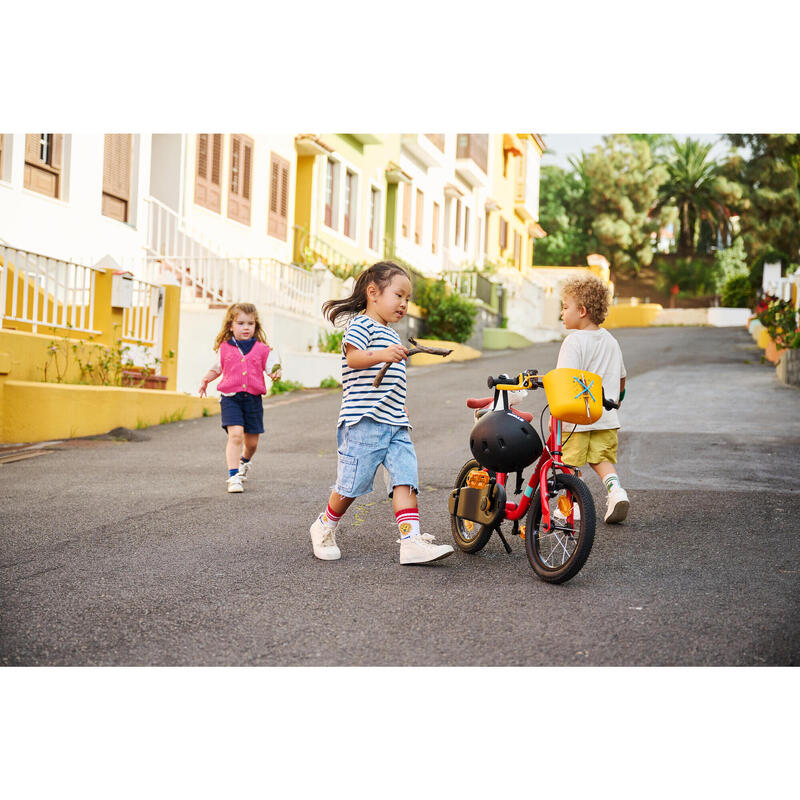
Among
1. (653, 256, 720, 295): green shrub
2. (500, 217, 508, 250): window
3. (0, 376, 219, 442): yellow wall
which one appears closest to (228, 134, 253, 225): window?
(0, 376, 219, 442): yellow wall

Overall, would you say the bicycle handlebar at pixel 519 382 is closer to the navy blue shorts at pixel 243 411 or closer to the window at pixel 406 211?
the navy blue shorts at pixel 243 411

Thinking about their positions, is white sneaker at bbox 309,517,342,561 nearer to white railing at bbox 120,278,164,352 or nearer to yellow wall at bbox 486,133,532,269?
white railing at bbox 120,278,164,352

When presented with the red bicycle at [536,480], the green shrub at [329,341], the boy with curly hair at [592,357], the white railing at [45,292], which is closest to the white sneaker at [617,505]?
the boy with curly hair at [592,357]

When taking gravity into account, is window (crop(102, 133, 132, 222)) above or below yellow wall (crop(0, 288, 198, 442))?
above

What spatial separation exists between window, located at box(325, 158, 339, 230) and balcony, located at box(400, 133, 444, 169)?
3147 millimetres

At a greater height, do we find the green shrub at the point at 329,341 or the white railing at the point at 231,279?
the white railing at the point at 231,279

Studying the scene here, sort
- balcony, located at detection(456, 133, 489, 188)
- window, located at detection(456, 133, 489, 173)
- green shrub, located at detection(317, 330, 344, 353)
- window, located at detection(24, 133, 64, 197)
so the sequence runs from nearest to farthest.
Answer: window, located at detection(24, 133, 64, 197)
green shrub, located at detection(317, 330, 344, 353)
window, located at detection(456, 133, 489, 173)
balcony, located at detection(456, 133, 489, 188)

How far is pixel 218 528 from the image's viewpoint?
207 inches

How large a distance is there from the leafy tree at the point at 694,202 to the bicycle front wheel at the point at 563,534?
3559 centimetres

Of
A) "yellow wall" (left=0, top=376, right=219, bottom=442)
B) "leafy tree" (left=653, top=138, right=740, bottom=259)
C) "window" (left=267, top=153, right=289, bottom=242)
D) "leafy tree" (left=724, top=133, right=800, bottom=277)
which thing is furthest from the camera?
"leafy tree" (left=653, top=138, right=740, bottom=259)

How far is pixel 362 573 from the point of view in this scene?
424 cm

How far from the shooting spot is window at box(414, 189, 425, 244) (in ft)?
82.4

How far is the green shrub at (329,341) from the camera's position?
1488 centimetres

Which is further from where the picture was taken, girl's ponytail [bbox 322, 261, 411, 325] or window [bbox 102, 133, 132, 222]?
window [bbox 102, 133, 132, 222]
